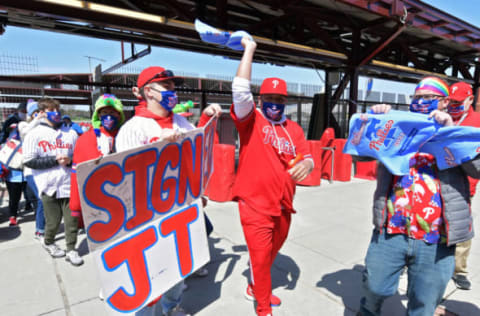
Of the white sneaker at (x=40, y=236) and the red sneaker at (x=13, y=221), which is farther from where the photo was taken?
the red sneaker at (x=13, y=221)

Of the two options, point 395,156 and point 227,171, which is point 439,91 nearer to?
point 395,156

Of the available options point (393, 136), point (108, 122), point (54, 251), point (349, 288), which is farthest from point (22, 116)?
point (393, 136)

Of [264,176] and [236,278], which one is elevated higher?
[264,176]

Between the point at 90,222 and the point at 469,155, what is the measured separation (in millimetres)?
2066

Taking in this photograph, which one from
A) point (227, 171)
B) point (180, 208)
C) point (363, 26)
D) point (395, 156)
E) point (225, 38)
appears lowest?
point (227, 171)

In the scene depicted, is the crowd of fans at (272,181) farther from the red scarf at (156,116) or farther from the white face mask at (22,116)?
the white face mask at (22,116)

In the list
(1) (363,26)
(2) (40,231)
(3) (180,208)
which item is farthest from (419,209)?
(1) (363,26)

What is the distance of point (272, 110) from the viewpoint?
2496mm

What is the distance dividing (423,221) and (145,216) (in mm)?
1707

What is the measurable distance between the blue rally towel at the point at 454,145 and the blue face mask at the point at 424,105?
0.79 feet

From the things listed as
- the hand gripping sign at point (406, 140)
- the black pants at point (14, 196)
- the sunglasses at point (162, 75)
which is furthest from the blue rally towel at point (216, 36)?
the black pants at point (14, 196)

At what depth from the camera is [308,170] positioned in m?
2.42

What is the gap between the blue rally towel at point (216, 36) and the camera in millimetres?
1963

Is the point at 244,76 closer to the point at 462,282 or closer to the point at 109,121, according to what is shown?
the point at 109,121
